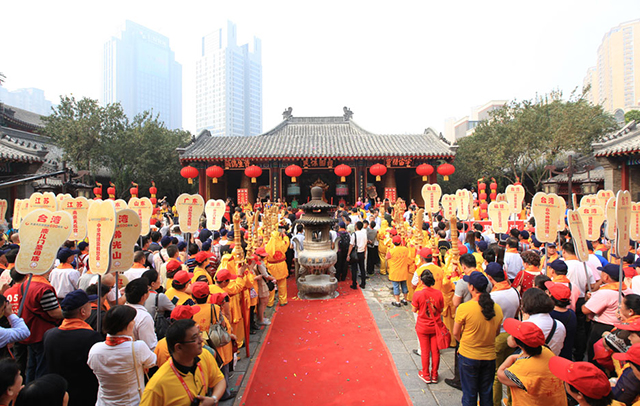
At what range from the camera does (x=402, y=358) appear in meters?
4.63

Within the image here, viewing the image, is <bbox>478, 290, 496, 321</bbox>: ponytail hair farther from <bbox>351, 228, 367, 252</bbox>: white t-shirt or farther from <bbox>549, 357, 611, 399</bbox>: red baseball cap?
<bbox>351, 228, 367, 252</bbox>: white t-shirt

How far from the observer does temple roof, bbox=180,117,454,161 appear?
17.1m

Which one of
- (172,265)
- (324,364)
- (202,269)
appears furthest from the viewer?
(202,269)

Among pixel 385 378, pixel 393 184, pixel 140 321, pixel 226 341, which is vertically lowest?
pixel 385 378

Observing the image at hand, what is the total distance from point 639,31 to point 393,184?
5506cm

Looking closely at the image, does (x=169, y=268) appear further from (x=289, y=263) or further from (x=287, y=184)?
(x=287, y=184)

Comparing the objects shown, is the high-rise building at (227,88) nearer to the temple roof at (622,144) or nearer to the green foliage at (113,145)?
the green foliage at (113,145)

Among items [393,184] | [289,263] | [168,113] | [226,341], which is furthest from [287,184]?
[168,113]

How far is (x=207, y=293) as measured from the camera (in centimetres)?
340

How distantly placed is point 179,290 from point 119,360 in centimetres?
139

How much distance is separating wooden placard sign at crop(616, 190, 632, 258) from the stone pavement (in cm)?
242

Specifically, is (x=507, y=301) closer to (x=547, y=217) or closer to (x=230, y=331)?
(x=547, y=217)

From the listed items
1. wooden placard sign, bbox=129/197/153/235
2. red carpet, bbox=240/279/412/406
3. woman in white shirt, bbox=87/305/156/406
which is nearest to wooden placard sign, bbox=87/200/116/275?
woman in white shirt, bbox=87/305/156/406

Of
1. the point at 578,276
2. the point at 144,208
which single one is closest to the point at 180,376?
the point at 578,276
